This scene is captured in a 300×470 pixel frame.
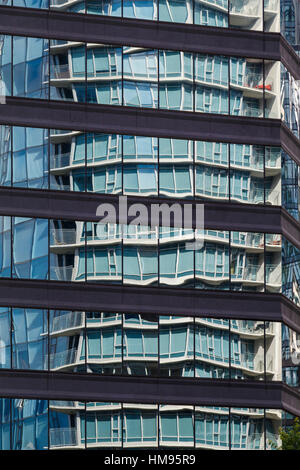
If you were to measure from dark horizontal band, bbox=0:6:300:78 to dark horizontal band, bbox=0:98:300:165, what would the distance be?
2944mm

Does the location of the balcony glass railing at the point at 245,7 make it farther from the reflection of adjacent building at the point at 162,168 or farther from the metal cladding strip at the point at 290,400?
the metal cladding strip at the point at 290,400

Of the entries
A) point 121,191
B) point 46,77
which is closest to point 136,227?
point 121,191

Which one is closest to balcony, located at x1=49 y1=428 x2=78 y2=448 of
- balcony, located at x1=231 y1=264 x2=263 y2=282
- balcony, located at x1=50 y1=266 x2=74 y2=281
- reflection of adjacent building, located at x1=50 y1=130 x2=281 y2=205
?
balcony, located at x1=50 y1=266 x2=74 y2=281

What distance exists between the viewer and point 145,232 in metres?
88.3

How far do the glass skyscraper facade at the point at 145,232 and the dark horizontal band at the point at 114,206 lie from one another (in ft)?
0.20

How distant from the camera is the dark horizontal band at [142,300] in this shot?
86688 mm

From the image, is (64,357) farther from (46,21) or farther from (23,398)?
(46,21)

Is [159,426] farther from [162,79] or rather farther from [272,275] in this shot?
[162,79]

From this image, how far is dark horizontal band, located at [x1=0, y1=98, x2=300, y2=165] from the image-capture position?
88.2m

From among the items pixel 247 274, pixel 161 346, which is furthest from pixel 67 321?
pixel 247 274

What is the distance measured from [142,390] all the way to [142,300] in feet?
12.6

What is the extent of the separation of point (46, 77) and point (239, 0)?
9.61 meters

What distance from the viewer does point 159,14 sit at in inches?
3556

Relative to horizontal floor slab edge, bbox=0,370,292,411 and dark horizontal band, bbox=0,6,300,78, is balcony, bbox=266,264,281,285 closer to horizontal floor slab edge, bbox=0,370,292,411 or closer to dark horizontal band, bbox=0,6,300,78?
horizontal floor slab edge, bbox=0,370,292,411
